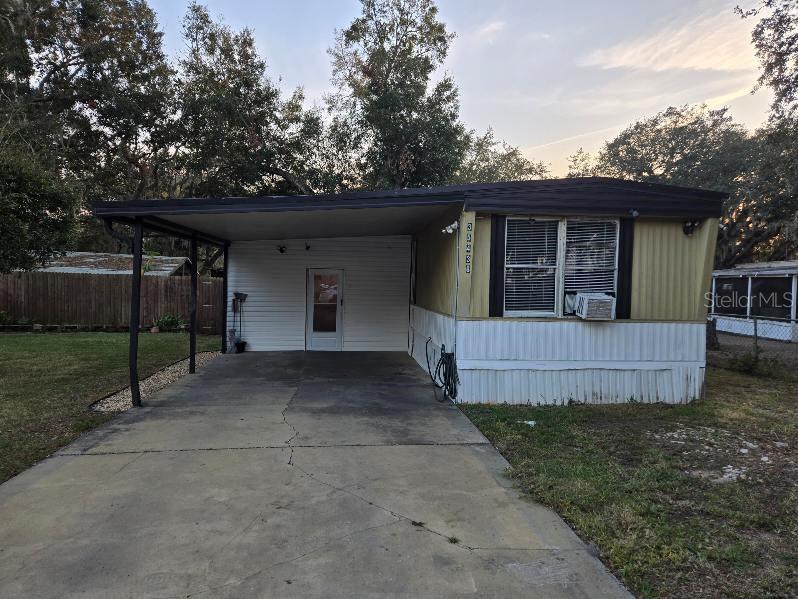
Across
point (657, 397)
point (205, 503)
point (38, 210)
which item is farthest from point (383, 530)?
point (38, 210)

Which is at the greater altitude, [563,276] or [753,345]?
[563,276]

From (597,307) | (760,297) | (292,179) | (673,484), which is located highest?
(292,179)

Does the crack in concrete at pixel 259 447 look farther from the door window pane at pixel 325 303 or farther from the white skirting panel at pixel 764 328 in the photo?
the white skirting panel at pixel 764 328

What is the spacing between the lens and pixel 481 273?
6.21 meters

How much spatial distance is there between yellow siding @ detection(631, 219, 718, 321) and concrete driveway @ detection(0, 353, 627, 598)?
3122 mm

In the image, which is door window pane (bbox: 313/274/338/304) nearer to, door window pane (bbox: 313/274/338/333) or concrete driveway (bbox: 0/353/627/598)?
door window pane (bbox: 313/274/338/333)

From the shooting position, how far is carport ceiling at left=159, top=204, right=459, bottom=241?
6.72 m

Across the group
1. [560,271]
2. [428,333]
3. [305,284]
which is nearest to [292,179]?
[305,284]

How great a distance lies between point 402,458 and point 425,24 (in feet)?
53.5

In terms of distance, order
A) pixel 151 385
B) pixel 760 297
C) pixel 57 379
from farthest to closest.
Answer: pixel 760 297 < pixel 57 379 < pixel 151 385

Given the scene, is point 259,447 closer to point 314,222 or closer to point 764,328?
point 314,222

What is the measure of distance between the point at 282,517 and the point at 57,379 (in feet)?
20.7

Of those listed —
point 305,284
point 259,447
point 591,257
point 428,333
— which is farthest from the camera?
point 305,284

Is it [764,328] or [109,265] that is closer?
[764,328]
